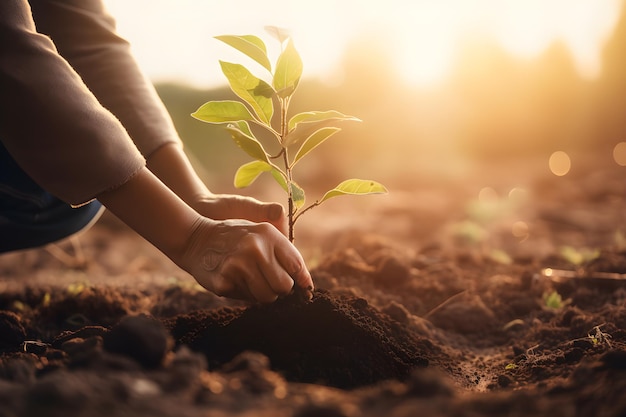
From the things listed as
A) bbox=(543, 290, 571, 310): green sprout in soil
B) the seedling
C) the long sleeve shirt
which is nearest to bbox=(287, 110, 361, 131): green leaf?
the long sleeve shirt

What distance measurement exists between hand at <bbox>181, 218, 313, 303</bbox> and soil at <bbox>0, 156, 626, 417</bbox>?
17 cm

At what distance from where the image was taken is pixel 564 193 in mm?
7781

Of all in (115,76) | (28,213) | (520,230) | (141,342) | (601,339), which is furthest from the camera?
(520,230)

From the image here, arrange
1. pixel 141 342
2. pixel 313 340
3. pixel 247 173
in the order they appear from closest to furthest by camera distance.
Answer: pixel 141 342 → pixel 313 340 → pixel 247 173

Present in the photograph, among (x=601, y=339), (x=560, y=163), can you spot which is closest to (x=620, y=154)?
(x=560, y=163)

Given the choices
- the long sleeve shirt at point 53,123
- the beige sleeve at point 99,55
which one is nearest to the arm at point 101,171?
the long sleeve shirt at point 53,123

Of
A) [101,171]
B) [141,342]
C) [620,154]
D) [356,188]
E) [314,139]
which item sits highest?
[620,154]

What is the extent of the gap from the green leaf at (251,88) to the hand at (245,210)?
306 mm

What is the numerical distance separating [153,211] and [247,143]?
40 cm

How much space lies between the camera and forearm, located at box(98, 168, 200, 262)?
1.78 metres

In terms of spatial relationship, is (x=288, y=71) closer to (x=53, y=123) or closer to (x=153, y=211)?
(x=153, y=211)

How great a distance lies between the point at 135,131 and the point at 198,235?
2.98 feet

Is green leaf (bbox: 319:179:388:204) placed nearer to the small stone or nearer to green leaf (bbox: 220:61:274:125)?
green leaf (bbox: 220:61:274:125)

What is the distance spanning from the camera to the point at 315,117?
2096mm
